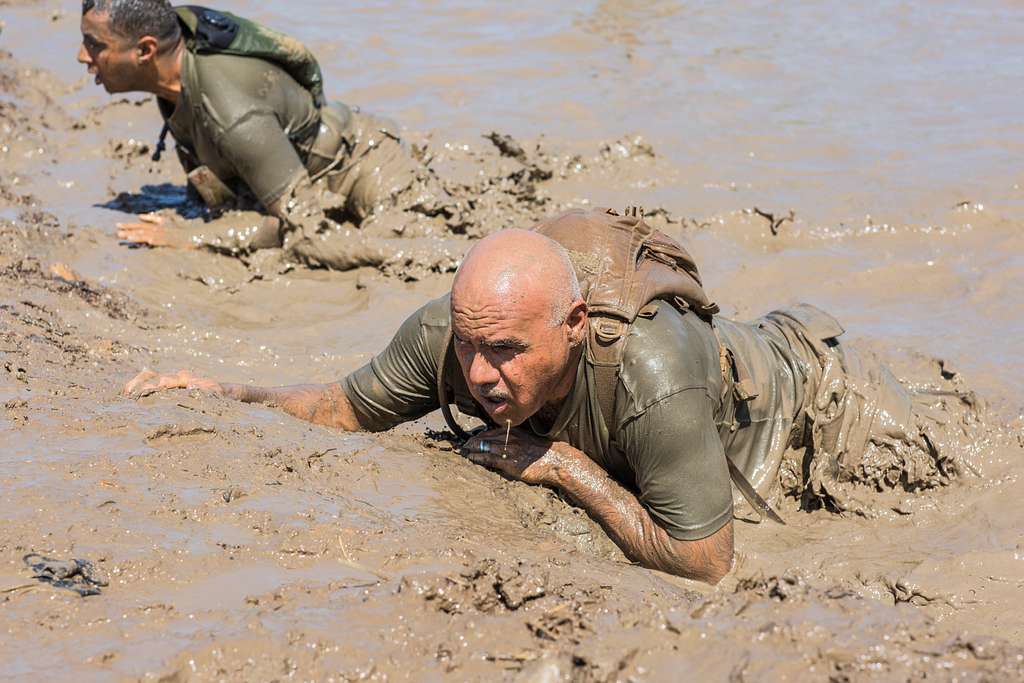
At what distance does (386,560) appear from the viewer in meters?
2.63

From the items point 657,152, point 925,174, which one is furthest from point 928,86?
point 657,152

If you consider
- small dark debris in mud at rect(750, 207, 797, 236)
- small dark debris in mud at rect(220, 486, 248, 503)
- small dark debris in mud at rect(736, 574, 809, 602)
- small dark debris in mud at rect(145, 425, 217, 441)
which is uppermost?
small dark debris in mud at rect(736, 574, 809, 602)

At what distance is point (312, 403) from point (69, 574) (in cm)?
139

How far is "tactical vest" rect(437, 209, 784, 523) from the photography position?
10.2 ft

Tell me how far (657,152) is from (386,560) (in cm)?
510

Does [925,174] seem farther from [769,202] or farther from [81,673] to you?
[81,673]

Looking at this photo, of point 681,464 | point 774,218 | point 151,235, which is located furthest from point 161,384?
point 774,218

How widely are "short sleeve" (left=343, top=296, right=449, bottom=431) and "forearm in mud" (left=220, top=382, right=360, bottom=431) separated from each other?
0.04m

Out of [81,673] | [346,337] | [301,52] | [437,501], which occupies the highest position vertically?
[301,52]

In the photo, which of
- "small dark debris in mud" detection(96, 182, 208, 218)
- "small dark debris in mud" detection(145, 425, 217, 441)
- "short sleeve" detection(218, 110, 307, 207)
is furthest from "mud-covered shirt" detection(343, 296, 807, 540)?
"small dark debris in mud" detection(96, 182, 208, 218)

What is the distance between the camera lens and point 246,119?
235 inches

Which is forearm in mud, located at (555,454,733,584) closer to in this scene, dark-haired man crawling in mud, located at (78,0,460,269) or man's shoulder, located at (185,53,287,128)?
dark-haired man crawling in mud, located at (78,0,460,269)

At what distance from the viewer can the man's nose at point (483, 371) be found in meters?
2.99

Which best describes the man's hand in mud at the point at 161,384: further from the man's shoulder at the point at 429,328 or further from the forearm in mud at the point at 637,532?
the forearm in mud at the point at 637,532
